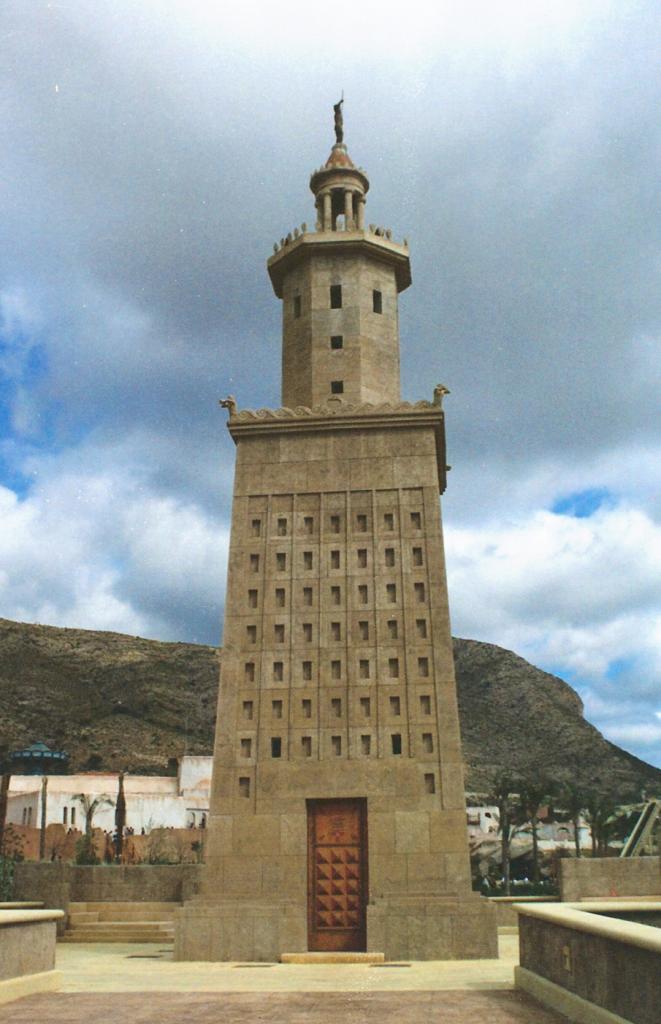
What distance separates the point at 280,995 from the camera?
38.3 ft

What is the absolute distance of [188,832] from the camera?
184 feet

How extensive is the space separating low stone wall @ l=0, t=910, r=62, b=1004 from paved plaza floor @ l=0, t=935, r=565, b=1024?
0.22 metres

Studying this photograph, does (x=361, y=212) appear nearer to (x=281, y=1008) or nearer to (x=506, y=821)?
(x=281, y=1008)

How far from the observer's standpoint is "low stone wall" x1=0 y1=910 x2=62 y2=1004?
11.0m

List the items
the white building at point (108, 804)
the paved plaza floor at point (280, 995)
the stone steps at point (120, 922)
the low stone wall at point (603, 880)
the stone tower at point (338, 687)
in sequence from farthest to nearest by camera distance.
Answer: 1. the white building at point (108, 804)
2. the low stone wall at point (603, 880)
3. the stone steps at point (120, 922)
4. the stone tower at point (338, 687)
5. the paved plaza floor at point (280, 995)

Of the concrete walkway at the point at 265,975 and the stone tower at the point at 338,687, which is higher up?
the stone tower at the point at 338,687

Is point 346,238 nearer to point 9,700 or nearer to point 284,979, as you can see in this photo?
point 284,979

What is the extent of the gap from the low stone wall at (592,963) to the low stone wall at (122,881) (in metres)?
14.6

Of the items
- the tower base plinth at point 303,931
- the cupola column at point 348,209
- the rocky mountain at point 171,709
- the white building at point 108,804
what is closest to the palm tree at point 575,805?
the rocky mountain at point 171,709

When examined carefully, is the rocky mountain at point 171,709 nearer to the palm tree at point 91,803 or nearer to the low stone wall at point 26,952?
the palm tree at point 91,803

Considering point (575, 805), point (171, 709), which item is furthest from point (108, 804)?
point (171, 709)

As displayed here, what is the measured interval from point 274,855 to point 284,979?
5.95 metres

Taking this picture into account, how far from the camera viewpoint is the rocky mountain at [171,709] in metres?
109

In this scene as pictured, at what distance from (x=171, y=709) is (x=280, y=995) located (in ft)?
368
